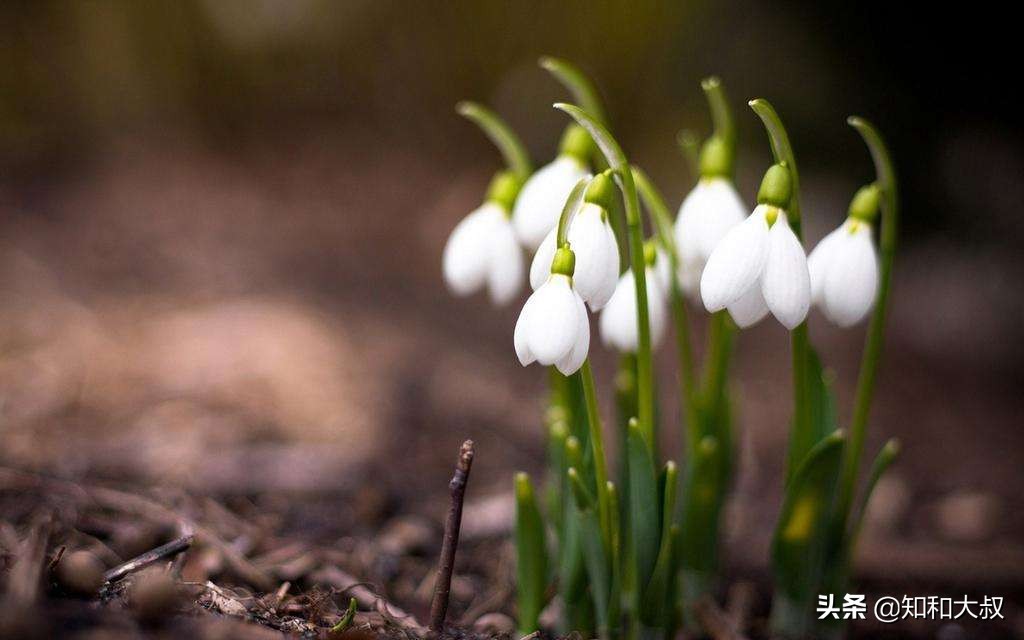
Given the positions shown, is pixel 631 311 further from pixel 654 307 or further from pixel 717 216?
pixel 717 216

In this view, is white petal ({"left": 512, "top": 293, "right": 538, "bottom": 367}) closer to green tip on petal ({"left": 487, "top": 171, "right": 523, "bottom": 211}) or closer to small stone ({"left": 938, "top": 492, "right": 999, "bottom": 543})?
green tip on petal ({"left": 487, "top": 171, "right": 523, "bottom": 211})

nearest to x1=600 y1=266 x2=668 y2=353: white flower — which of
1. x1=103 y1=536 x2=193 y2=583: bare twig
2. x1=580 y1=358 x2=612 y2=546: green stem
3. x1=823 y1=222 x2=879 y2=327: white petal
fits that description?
x1=580 y1=358 x2=612 y2=546: green stem

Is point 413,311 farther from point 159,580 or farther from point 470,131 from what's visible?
point 159,580

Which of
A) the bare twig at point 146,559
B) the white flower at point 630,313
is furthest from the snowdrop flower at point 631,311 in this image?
the bare twig at point 146,559

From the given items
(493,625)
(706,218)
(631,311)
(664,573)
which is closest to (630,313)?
(631,311)

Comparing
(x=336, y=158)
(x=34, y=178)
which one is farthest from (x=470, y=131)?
(x=34, y=178)

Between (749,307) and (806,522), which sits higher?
(749,307)

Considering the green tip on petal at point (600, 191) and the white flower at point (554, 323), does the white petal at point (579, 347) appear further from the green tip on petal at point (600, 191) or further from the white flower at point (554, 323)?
the green tip on petal at point (600, 191)
